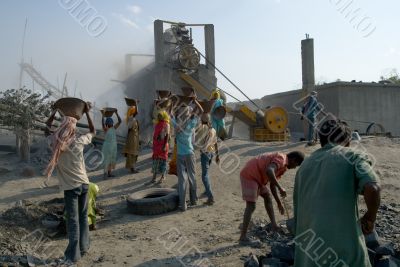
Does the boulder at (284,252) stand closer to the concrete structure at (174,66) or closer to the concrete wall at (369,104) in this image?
the concrete structure at (174,66)

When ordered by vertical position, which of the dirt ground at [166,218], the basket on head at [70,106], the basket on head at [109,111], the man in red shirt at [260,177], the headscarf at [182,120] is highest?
the basket on head at [109,111]

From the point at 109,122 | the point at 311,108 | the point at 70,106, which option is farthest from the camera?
the point at 311,108

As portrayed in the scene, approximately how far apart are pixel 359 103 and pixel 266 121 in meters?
7.13

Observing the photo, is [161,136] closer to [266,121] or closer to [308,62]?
[266,121]

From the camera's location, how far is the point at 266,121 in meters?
15.4

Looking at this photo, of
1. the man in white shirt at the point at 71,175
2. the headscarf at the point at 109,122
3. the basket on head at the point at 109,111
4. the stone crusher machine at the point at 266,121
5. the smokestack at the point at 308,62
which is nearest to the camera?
the man in white shirt at the point at 71,175

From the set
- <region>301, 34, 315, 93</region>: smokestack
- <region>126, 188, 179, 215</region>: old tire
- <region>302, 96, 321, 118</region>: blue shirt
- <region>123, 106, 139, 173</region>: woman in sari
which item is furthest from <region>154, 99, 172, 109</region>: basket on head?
<region>301, 34, 315, 93</region>: smokestack

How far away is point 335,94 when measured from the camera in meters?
19.6

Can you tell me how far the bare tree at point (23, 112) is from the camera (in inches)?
506

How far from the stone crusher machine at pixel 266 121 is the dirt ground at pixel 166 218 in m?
3.07

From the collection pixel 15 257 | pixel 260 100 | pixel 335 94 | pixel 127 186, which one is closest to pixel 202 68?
pixel 335 94

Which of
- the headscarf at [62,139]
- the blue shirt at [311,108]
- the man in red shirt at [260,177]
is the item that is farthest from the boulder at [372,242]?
the blue shirt at [311,108]

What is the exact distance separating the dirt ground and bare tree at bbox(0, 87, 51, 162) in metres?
1.24

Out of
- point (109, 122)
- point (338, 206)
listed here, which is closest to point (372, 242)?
point (338, 206)
